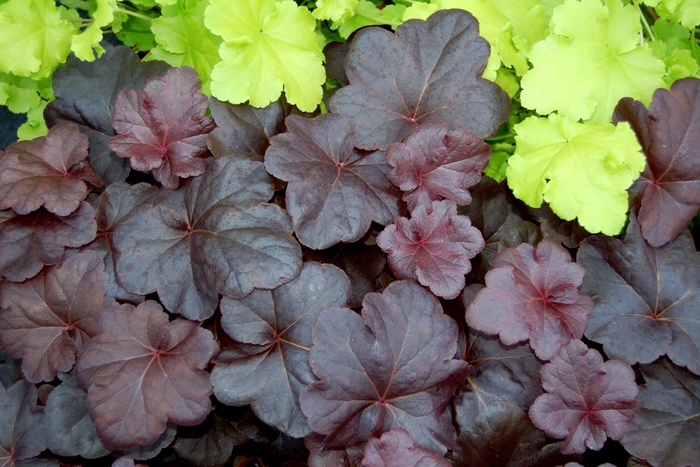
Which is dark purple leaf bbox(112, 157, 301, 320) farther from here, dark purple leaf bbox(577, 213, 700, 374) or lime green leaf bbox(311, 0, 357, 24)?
dark purple leaf bbox(577, 213, 700, 374)

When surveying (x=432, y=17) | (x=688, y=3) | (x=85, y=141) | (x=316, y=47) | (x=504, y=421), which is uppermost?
(x=688, y=3)

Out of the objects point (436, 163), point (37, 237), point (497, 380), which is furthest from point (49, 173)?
point (497, 380)

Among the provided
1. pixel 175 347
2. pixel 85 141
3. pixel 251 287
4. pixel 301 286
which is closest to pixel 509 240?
pixel 301 286

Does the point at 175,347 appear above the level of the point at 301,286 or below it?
below

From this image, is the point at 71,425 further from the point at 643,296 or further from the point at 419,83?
the point at 643,296

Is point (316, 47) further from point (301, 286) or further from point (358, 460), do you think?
point (358, 460)

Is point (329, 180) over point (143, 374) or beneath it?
over

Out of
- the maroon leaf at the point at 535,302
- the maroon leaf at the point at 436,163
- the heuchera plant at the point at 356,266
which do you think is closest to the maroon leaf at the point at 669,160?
the heuchera plant at the point at 356,266
